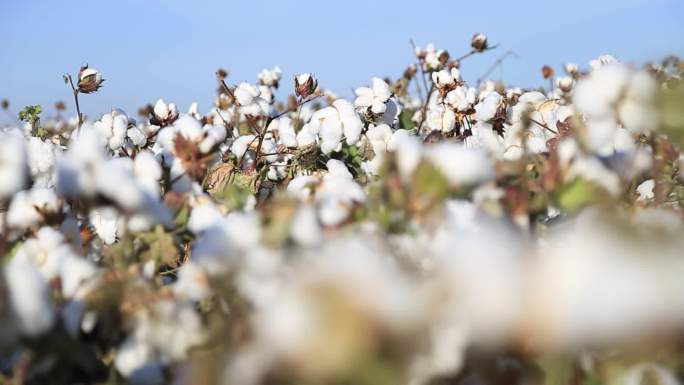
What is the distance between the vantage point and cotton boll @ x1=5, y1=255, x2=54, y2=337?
88cm

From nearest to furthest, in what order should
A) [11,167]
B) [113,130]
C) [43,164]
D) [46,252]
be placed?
[46,252]
[11,167]
[43,164]
[113,130]

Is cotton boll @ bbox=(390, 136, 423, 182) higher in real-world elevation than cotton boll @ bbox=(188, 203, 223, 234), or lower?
lower

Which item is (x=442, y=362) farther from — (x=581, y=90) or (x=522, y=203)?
(x=581, y=90)

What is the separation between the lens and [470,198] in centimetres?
101

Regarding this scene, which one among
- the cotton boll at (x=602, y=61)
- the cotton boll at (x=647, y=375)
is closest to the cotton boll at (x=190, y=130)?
A: the cotton boll at (x=647, y=375)

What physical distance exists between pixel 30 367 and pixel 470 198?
614 mm

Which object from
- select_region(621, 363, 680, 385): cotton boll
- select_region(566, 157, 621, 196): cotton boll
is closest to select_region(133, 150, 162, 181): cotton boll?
select_region(566, 157, 621, 196): cotton boll

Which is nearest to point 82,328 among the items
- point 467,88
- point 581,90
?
point 581,90

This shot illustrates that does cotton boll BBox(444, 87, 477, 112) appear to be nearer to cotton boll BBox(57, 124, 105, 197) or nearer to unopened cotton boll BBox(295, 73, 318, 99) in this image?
unopened cotton boll BBox(295, 73, 318, 99)

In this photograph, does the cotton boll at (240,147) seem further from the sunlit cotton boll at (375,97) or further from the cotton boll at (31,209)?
the cotton boll at (31,209)

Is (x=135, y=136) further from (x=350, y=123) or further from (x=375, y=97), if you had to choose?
(x=375, y=97)

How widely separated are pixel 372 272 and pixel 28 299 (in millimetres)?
421

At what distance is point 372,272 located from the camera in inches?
29.4

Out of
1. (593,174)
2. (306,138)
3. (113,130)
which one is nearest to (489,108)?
(306,138)
